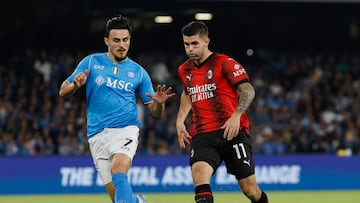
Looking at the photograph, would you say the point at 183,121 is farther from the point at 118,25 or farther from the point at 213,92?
the point at 118,25

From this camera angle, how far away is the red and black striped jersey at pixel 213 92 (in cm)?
924

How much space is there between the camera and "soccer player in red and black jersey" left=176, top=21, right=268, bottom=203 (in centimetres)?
910

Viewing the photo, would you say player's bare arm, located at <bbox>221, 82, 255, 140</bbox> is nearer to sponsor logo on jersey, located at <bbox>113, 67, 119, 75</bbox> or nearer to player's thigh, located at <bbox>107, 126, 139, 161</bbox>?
player's thigh, located at <bbox>107, 126, 139, 161</bbox>

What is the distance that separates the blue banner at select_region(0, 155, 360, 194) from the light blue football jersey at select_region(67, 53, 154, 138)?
8.39 meters

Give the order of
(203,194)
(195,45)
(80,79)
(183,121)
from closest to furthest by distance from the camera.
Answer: (80,79) → (203,194) → (195,45) → (183,121)

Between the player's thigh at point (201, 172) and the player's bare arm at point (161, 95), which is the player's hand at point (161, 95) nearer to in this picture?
the player's bare arm at point (161, 95)

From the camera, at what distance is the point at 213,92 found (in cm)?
926

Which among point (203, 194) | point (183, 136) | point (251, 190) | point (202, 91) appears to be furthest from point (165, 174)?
point (203, 194)

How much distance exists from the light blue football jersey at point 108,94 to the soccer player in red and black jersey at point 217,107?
2.20 feet

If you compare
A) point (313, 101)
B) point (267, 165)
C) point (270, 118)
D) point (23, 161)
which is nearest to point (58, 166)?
point (23, 161)

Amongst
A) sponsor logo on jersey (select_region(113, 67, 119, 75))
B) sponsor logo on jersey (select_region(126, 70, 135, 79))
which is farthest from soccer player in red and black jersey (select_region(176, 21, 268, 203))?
sponsor logo on jersey (select_region(113, 67, 119, 75))

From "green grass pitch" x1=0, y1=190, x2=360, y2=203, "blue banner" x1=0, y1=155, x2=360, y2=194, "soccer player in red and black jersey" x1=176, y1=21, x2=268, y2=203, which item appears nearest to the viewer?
"soccer player in red and black jersey" x1=176, y1=21, x2=268, y2=203

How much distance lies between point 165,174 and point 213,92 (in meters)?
9.00

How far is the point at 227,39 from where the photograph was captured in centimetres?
2528
